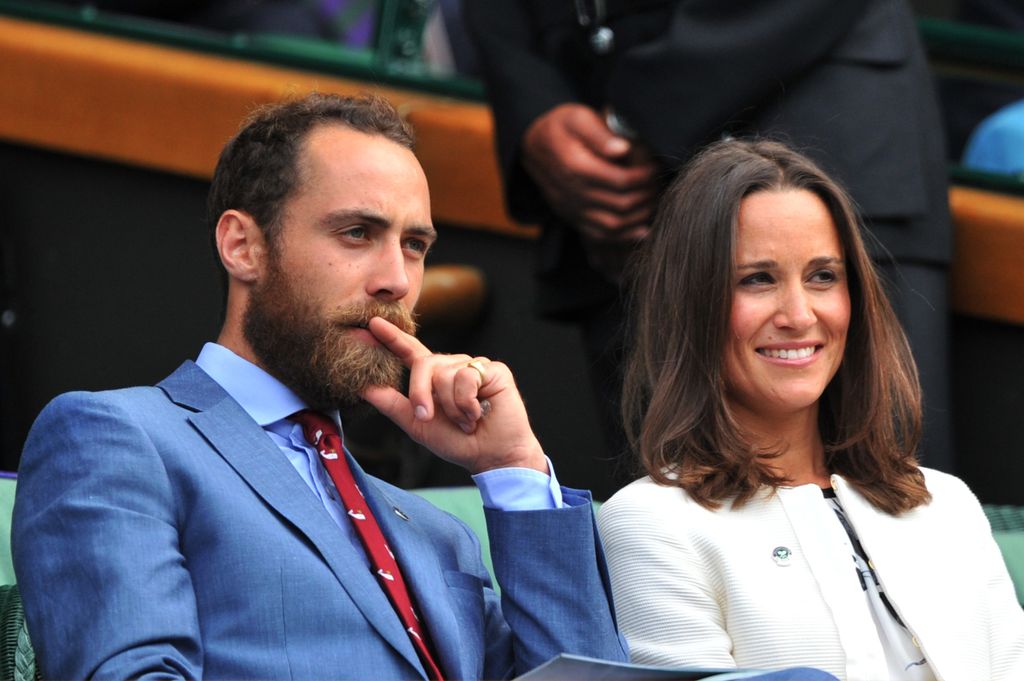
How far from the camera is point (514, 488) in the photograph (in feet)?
8.45

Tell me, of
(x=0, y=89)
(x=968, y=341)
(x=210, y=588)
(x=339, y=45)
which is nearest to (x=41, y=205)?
(x=0, y=89)

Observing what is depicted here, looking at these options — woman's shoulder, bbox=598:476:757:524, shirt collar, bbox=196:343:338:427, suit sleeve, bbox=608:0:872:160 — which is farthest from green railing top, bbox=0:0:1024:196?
shirt collar, bbox=196:343:338:427

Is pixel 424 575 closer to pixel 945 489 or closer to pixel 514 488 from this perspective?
pixel 514 488

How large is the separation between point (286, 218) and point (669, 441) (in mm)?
734

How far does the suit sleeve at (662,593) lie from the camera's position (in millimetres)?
2691

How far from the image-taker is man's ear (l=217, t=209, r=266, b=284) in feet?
8.72

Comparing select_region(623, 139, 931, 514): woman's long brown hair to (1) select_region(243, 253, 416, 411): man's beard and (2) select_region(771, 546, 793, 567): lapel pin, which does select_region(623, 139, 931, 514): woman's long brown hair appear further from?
(1) select_region(243, 253, 416, 411): man's beard

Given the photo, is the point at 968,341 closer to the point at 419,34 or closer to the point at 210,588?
the point at 419,34

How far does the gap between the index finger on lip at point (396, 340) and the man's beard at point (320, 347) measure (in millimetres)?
17

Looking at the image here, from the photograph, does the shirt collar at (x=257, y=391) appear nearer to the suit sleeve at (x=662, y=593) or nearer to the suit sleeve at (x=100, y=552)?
the suit sleeve at (x=100, y=552)

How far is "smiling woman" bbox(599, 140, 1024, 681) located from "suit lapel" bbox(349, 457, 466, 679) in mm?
320

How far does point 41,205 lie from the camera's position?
17.0 ft

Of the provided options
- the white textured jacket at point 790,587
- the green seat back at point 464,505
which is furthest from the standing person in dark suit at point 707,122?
the white textured jacket at point 790,587

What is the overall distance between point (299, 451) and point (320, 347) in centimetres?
16
